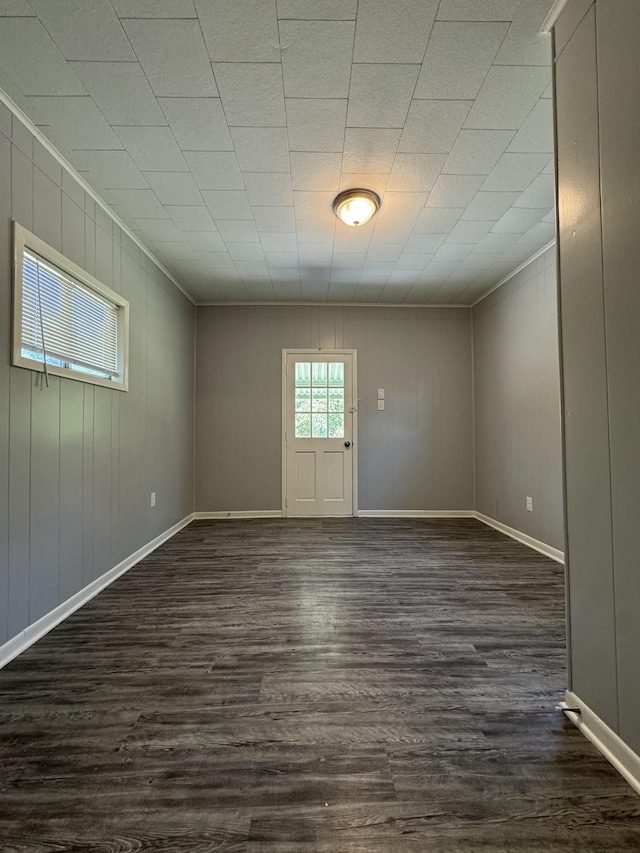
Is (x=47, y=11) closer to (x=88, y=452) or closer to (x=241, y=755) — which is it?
(x=88, y=452)

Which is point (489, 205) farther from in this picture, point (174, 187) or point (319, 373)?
point (319, 373)

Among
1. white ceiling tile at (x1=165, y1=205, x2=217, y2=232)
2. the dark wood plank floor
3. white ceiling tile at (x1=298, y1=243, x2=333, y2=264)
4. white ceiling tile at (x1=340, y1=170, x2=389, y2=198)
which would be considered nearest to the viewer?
the dark wood plank floor

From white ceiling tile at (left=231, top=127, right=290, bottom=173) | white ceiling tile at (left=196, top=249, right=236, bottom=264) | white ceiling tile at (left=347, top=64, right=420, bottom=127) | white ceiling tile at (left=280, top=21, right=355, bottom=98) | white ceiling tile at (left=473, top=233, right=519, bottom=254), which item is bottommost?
white ceiling tile at (left=347, top=64, right=420, bottom=127)

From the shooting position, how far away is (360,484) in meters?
4.82

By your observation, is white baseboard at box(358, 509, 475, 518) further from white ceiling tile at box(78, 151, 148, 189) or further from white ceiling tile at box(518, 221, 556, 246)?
white ceiling tile at box(78, 151, 148, 189)

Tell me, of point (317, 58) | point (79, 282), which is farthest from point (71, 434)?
point (317, 58)

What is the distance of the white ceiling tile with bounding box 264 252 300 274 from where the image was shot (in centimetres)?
346

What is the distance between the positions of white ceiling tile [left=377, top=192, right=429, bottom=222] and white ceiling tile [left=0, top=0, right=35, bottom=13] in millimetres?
Result: 1870

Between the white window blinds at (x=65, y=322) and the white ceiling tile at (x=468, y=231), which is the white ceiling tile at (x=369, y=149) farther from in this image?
the white window blinds at (x=65, y=322)

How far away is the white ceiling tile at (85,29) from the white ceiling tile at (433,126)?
4.17ft

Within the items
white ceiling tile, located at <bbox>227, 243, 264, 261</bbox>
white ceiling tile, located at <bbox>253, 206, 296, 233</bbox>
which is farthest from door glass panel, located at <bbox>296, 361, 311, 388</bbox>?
white ceiling tile, located at <bbox>253, 206, 296, 233</bbox>

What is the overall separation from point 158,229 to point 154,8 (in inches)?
67.5

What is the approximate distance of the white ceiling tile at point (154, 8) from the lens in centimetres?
141

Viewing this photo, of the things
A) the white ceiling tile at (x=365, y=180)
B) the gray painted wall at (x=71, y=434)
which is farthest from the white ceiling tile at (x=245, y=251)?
the white ceiling tile at (x=365, y=180)
